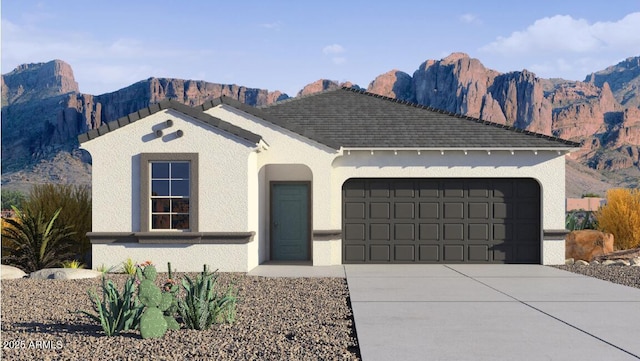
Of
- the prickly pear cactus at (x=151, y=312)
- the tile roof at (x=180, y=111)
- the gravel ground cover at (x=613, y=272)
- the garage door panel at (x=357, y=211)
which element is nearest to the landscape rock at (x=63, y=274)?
the tile roof at (x=180, y=111)

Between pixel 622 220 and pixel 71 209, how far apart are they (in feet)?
52.9

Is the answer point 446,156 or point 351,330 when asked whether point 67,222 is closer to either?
point 446,156

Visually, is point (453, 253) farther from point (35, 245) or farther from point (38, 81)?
point (38, 81)

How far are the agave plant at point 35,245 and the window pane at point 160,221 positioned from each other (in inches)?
93.0

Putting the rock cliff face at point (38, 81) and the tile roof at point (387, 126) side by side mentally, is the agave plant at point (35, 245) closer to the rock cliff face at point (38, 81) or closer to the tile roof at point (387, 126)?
the tile roof at point (387, 126)

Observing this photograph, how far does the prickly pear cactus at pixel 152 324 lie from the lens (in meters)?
7.76

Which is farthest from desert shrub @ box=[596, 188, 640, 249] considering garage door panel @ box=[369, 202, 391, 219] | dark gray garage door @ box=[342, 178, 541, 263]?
garage door panel @ box=[369, 202, 391, 219]

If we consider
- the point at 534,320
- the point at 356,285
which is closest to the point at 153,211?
the point at 356,285

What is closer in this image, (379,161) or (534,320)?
(534,320)

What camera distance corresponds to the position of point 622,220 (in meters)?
21.8

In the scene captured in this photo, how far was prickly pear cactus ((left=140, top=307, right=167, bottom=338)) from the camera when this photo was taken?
7.76 m

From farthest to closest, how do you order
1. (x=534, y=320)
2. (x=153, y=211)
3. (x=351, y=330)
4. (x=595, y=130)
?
(x=595, y=130) < (x=153, y=211) < (x=534, y=320) < (x=351, y=330)

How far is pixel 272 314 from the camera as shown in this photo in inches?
385

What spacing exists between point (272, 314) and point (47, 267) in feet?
28.5
